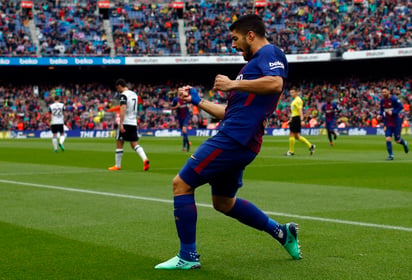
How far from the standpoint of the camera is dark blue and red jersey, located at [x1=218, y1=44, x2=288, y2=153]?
5723mm

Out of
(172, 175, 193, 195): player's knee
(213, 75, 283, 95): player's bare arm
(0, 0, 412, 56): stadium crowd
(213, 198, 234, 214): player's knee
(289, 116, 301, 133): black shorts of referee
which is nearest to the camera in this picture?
(213, 75, 283, 95): player's bare arm

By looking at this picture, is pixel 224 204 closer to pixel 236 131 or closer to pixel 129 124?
pixel 236 131

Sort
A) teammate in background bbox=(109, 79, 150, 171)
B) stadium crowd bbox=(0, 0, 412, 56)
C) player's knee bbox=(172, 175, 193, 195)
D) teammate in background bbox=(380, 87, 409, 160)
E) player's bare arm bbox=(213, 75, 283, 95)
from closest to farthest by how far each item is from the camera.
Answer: player's bare arm bbox=(213, 75, 283, 95) → player's knee bbox=(172, 175, 193, 195) → teammate in background bbox=(109, 79, 150, 171) → teammate in background bbox=(380, 87, 409, 160) → stadium crowd bbox=(0, 0, 412, 56)

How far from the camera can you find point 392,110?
19781mm

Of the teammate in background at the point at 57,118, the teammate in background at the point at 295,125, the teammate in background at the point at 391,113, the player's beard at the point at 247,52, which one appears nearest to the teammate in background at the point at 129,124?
the teammate in background at the point at 391,113

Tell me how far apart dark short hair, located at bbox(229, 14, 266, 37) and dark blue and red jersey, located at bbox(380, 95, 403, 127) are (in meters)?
14.7

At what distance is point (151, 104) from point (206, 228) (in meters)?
48.2

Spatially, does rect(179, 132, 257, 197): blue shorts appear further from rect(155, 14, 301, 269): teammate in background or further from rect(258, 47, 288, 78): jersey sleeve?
rect(258, 47, 288, 78): jersey sleeve

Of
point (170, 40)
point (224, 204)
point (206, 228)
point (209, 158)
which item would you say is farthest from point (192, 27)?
point (209, 158)

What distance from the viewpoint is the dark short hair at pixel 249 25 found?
584 cm

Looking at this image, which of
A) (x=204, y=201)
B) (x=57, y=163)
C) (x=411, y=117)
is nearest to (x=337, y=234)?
(x=204, y=201)

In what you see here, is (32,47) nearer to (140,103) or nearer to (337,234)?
(140,103)

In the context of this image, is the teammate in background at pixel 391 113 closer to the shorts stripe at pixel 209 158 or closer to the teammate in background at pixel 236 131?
the teammate in background at pixel 236 131

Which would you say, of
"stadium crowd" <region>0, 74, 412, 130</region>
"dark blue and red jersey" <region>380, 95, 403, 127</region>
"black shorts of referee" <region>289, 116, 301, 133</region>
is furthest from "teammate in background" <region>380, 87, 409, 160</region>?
"stadium crowd" <region>0, 74, 412, 130</region>
